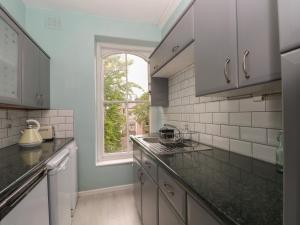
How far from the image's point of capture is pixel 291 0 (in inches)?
17.0

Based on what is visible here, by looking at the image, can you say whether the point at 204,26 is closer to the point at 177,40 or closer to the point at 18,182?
the point at 177,40

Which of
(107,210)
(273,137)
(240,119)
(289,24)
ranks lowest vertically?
(107,210)

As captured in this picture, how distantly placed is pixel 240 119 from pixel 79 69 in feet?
7.35

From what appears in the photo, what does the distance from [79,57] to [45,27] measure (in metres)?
0.59

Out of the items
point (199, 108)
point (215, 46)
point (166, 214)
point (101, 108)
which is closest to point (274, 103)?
point (215, 46)

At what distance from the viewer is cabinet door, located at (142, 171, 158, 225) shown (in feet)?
4.38

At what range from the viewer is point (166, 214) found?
1.08 meters

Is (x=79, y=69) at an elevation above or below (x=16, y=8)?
below

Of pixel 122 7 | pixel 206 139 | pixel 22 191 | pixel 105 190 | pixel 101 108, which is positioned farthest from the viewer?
pixel 101 108

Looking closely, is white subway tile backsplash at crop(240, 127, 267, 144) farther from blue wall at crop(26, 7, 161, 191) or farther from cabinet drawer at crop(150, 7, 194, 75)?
blue wall at crop(26, 7, 161, 191)

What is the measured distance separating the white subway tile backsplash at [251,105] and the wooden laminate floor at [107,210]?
1.61 m

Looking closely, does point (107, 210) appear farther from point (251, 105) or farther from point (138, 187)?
point (251, 105)

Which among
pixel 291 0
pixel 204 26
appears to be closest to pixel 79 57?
pixel 204 26

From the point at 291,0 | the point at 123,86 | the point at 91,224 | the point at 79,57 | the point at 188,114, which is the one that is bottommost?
the point at 91,224
